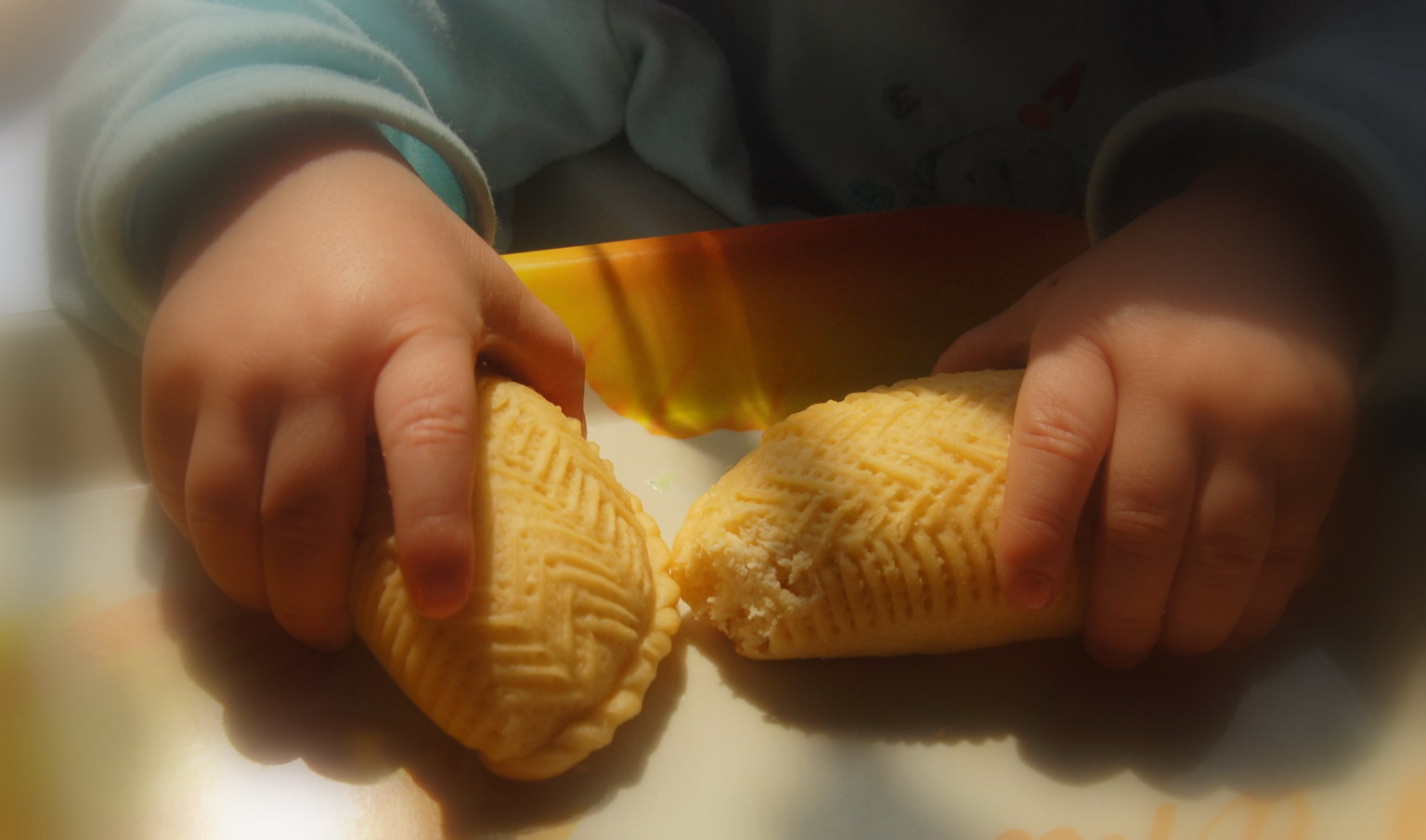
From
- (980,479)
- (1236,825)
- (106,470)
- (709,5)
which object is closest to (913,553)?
(980,479)

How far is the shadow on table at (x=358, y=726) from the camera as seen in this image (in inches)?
25.3

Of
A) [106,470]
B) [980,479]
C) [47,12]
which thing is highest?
[980,479]

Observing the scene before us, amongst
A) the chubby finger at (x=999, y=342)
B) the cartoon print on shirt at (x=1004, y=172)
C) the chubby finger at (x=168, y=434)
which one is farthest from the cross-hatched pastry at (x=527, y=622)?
the cartoon print on shirt at (x=1004, y=172)

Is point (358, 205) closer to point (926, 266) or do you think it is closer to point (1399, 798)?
point (926, 266)

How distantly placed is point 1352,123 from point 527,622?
0.72 m

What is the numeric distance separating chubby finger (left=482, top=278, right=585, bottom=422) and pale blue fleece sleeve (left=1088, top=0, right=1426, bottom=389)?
1.74 feet

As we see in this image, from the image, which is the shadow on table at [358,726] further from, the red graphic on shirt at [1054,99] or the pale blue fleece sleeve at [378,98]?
the red graphic on shirt at [1054,99]

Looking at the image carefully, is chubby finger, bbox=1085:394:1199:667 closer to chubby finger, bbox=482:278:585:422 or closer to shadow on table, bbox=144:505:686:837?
shadow on table, bbox=144:505:686:837

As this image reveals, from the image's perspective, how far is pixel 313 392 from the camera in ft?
2.00

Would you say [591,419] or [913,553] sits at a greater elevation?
[913,553]

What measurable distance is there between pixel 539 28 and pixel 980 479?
84cm

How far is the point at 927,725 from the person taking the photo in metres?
0.70

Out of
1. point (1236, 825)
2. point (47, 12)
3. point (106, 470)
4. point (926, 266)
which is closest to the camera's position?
point (1236, 825)

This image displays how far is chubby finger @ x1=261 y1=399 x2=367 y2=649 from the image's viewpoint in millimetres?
604
